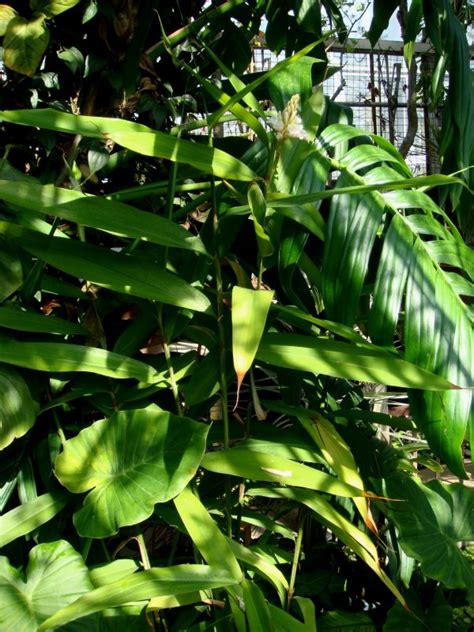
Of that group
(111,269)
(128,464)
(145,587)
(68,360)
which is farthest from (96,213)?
(145,587)

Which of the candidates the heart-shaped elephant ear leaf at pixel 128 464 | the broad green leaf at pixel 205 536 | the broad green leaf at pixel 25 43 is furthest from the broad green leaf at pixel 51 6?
the broad green leaf at pixel 205 536

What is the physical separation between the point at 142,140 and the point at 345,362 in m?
0.36

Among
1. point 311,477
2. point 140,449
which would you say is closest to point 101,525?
point 140,449

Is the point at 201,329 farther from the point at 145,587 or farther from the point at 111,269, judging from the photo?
the point at 145,587

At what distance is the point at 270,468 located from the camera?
2.62 ft

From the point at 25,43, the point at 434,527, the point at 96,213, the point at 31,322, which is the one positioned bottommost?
the point at 434,527

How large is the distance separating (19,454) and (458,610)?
996 millimetres

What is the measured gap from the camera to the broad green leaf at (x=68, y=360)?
82 cm

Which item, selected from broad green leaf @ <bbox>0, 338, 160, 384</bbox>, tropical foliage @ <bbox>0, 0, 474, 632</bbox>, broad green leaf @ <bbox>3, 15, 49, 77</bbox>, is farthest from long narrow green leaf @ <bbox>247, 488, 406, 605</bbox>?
broad green leaf @ <bbox>3, 15, 49, 77</bbox>

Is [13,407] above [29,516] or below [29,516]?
above

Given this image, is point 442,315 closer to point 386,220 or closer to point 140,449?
point 386,220

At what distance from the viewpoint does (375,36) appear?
1.32 metres

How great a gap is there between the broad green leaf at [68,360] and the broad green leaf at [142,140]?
0.85 ft

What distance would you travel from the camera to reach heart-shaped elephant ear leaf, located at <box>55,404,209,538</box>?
758 mm
